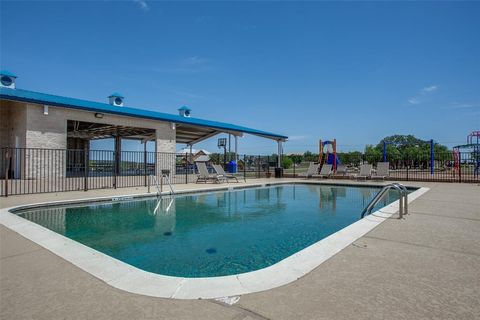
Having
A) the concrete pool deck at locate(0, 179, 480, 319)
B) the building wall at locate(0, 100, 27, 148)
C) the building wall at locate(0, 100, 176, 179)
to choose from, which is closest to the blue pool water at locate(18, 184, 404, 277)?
A: the concrete pool deck at locate(0, 179, 480, 319)

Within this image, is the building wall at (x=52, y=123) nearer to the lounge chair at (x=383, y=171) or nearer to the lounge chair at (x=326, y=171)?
the lounge chair at (x=326, y=171)

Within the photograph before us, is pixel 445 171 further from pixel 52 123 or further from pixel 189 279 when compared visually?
pixel 52 123

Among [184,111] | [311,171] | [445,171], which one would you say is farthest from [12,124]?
[445,171]

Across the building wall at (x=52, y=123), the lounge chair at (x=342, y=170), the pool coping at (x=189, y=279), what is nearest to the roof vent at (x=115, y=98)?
the building wall at (x=52, y=123)

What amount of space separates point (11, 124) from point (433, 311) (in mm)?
17651

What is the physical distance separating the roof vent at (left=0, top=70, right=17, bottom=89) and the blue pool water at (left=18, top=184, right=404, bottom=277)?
34.5ft

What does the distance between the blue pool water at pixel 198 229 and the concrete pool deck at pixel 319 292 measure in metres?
1.18

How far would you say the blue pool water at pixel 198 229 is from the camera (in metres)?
3.79

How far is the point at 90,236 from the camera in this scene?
500cm

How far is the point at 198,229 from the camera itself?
558 cm

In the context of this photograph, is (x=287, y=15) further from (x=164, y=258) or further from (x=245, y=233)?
(x=164, y=258)

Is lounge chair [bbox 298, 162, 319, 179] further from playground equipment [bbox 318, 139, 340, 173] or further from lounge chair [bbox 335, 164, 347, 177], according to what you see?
playground equipment [bbox 318, 139, 340, 173]

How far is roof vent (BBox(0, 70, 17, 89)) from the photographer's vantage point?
1330 cm

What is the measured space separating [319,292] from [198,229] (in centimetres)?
381
